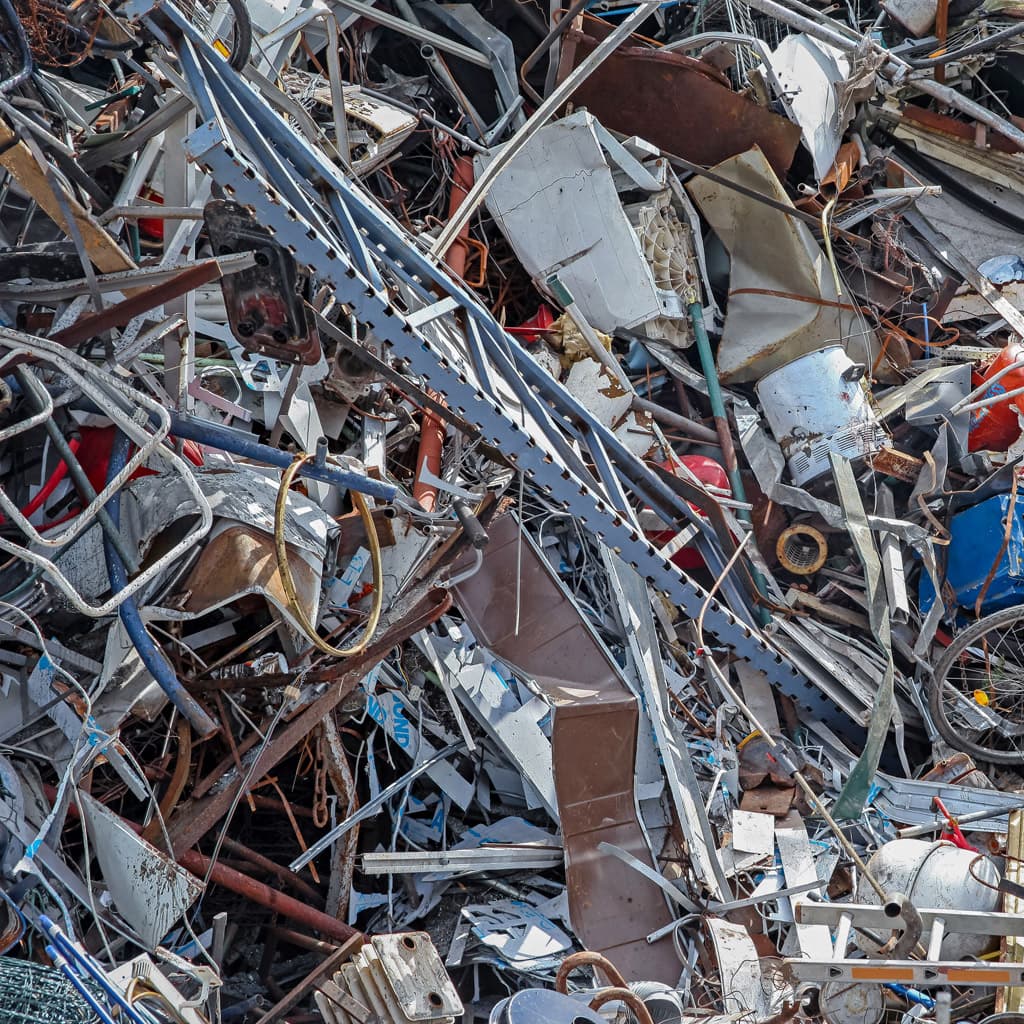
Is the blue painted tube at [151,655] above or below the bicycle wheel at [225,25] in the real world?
below

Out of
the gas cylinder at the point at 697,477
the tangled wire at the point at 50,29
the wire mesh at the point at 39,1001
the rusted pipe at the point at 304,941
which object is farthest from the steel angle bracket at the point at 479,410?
the wire mesh at the point at 39,1001

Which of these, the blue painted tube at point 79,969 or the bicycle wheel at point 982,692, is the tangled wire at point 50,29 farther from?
the bicycle wheel at point 982,692

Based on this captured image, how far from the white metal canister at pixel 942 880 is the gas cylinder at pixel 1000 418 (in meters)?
A: 3.03

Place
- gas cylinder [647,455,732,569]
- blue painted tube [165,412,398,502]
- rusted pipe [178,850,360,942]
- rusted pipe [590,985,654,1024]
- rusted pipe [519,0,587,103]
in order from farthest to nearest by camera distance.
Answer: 1. rusted pipe [519,0,587,103]
2. gas cylinder [647,455,732,569]
3. blue painted tube [165,412,398,502]
4. rusted pipe [178,850,360,942]
5. rusted pipe [590,985,654,1024]

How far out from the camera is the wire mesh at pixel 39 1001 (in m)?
4.46

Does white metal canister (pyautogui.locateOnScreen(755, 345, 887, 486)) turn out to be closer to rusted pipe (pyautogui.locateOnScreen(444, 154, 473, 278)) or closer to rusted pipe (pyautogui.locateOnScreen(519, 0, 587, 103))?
rusted pipe (pyautogui.locateOnScreen(444, 154, 473, 278))

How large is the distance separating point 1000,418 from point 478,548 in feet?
12.7

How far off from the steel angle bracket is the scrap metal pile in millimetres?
23

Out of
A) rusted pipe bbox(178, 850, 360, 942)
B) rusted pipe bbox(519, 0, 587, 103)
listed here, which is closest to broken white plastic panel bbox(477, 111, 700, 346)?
rusted pipe bbox(519, 0, 587, 103)

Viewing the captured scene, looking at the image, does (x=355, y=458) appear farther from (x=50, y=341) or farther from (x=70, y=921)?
(x=70, y=921)

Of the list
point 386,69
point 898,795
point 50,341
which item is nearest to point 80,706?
point 50,341

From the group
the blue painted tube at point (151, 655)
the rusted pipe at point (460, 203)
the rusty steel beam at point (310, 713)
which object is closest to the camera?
the blue painted tube at point (151, 655)

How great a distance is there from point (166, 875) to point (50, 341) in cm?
243

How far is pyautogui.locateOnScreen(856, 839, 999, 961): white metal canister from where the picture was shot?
19.6ft
